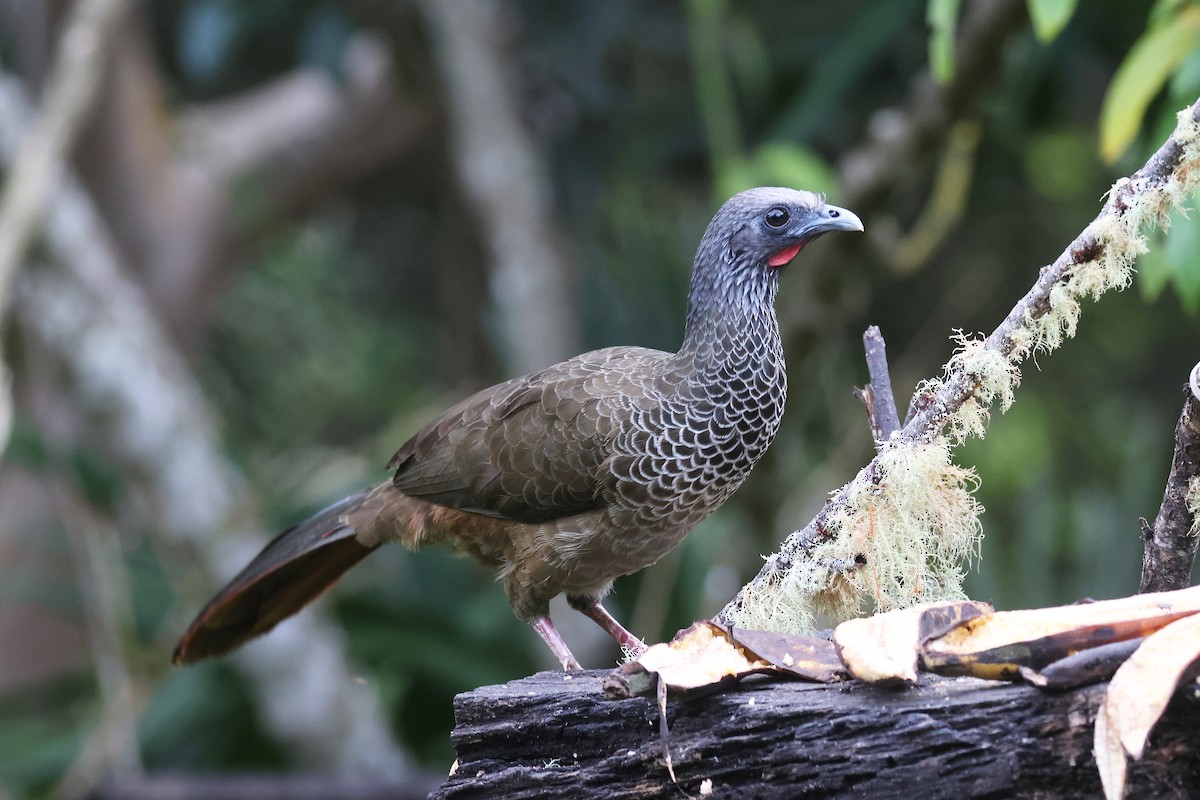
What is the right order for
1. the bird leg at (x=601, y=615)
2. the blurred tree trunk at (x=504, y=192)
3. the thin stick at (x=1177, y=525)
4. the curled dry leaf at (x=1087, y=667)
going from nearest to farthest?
the curled dry leaf at (x=1087, y=667) → the thin stick at (x=1177, y=525) → the bird leg at (x=601, y=615) → the blurred tree trunk at (x=504, y=192)

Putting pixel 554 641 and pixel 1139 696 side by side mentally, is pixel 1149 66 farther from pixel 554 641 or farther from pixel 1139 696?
pixel 554 641

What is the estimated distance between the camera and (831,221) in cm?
215

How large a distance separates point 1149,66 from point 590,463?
1.29 meters

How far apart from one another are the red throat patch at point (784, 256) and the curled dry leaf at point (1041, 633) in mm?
887

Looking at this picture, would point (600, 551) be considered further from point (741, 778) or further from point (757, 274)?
point (741, 778)

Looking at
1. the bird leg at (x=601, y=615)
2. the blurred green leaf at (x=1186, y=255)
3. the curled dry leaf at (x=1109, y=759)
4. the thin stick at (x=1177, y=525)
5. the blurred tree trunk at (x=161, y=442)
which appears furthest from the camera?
the blurred tree trunk at (x=161, y=442)

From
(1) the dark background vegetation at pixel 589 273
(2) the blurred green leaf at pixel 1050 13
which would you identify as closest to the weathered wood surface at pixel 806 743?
(2) the blurred green leaf at pixel 1050 13

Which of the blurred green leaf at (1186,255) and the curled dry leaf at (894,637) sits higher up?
the blurred green leaf at (1186,255)

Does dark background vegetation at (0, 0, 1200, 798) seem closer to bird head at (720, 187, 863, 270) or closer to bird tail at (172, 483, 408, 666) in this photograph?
bird head at (720, 187, 863, 270)

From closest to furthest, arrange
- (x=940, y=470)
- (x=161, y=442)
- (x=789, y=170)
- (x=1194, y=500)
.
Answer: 1. (x=1194, y=500)
2. (x=940, y=470)
3. (x=789, y=170)
4. (x=161, y=442)

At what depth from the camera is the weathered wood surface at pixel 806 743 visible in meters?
1.41

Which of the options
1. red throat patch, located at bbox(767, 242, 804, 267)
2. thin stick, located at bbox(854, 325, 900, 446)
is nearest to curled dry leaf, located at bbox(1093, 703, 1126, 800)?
thin stick, located at bbox(854, 325, 900, 446)

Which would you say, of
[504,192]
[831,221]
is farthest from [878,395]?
[504,192]

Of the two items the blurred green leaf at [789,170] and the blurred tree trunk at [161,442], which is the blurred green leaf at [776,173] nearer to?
the blurred green leaf at [789,170]
